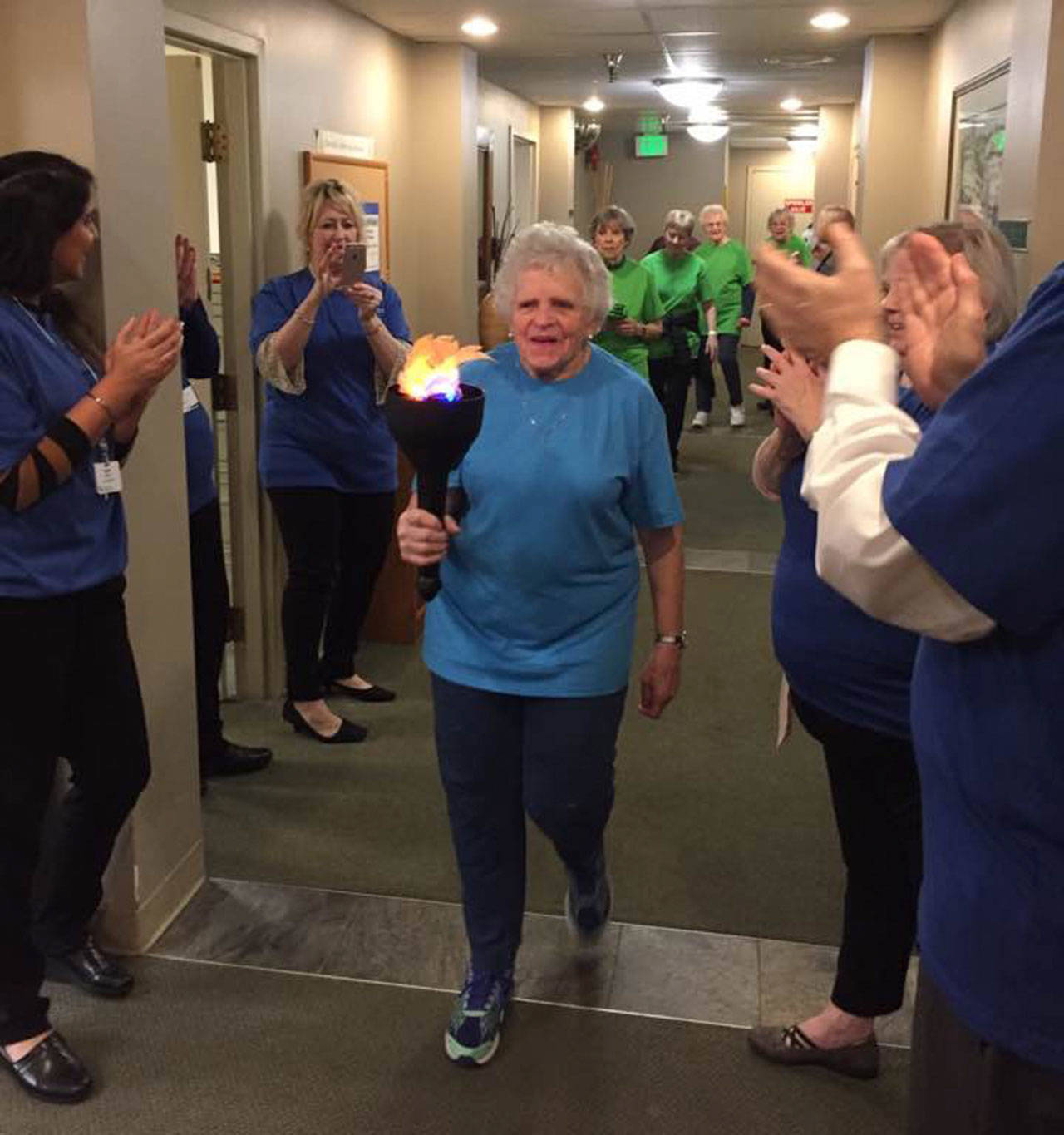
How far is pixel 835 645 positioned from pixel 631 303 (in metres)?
4.71

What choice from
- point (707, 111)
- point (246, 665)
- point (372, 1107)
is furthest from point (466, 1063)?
point (707, 111)

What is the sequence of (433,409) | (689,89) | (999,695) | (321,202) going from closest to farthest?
(999,695)
(433,409)
(321,202)
(689,89)

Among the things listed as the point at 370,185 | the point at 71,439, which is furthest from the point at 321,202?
the point at 71,439

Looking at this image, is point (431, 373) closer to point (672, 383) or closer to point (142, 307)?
point (142, 307)

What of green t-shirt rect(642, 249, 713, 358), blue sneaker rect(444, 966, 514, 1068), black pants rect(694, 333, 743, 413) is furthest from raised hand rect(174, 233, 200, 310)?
black pants rect(694, 333, 743, 413)

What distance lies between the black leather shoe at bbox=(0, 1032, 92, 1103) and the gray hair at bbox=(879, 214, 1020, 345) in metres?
1.92

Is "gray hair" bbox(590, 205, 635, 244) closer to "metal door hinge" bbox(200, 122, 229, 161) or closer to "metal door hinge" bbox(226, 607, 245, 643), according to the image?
"metal door hinge" bbox(200, 122, 229, 161)

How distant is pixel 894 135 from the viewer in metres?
6.70

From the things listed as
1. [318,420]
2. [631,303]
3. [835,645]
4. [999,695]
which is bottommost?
[835,645]

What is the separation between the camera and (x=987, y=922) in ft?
3.87

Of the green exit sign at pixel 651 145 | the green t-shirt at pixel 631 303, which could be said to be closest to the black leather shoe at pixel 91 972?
the green t-shirt at pixel 631 303

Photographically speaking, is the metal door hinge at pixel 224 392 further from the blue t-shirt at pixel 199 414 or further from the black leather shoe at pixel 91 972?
the black leather shoe at pixel 91 972

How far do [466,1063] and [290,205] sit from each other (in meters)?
2.96

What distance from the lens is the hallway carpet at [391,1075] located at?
2.23 m
